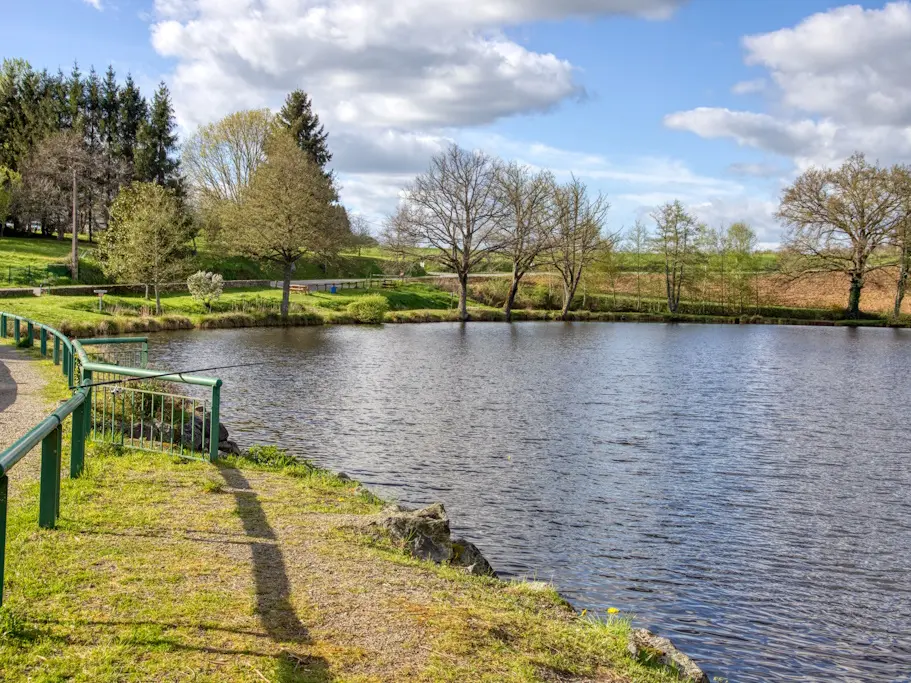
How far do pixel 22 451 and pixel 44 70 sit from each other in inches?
3284

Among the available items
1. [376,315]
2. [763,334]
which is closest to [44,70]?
[376,315]

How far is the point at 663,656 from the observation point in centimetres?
679

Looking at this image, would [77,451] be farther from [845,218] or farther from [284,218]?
[845,218]

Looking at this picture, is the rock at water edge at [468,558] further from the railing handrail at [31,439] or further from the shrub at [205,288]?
the shrub at [205,288]

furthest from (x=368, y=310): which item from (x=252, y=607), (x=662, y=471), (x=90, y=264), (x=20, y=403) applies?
(x=252, y=607)

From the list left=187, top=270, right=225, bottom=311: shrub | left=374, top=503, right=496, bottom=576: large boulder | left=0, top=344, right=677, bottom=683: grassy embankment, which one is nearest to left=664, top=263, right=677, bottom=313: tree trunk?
left=187, top=270, right=225, bottom=311: shrub

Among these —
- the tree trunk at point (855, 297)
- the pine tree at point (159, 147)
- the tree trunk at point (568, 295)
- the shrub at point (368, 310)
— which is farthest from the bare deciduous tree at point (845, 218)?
the pine tree at point (159, 147)

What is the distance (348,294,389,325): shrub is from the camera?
54.8 meters

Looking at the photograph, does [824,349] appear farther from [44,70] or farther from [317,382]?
[44,70]

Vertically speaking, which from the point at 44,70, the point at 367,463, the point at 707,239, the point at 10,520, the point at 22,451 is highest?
the point at 44,70

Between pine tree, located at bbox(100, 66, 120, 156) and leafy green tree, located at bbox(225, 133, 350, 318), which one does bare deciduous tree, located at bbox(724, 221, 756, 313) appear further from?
pine tree, located at bbox(100, 66, 120, 156)

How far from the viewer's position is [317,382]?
2792cm

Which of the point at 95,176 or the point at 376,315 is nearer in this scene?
the point at 376,315

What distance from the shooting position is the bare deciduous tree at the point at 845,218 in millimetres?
63625
